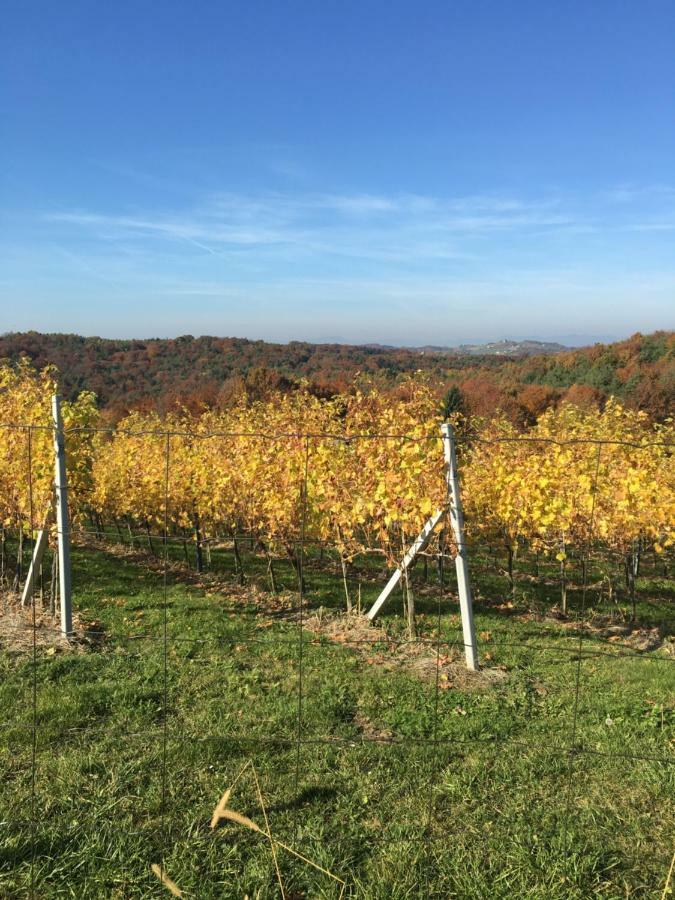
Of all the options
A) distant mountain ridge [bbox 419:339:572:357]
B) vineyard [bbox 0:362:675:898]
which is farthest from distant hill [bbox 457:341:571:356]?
vineyard [bbox 0:362:675:898]

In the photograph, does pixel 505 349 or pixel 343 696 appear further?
pixel 505 349

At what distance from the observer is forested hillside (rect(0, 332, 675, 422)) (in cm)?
4143

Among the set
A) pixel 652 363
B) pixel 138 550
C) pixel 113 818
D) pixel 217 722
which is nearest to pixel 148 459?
pixel 138 550

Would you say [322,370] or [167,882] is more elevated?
[322,370]

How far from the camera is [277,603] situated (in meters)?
7.55

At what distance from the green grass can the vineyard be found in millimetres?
14

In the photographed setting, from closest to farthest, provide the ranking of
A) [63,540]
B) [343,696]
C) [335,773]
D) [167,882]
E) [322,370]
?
1. [167,882]
2. [335,773]
3. [343,696]
4. [63,540]
5. [322,370]

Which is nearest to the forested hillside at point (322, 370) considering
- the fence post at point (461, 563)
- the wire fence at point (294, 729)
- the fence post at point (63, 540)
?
the wire fence at point (294, 729)

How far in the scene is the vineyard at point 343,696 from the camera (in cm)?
247

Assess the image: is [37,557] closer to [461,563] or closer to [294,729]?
[294,729]

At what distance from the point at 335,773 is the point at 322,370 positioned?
54915 millimetres

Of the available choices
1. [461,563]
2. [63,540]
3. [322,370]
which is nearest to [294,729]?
[461,563]

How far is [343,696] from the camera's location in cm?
421

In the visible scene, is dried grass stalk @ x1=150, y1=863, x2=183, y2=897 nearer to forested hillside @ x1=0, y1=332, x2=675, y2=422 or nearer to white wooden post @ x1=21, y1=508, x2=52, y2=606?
white wooden post @ x1=21, y1=508, x2=52, y2=606
